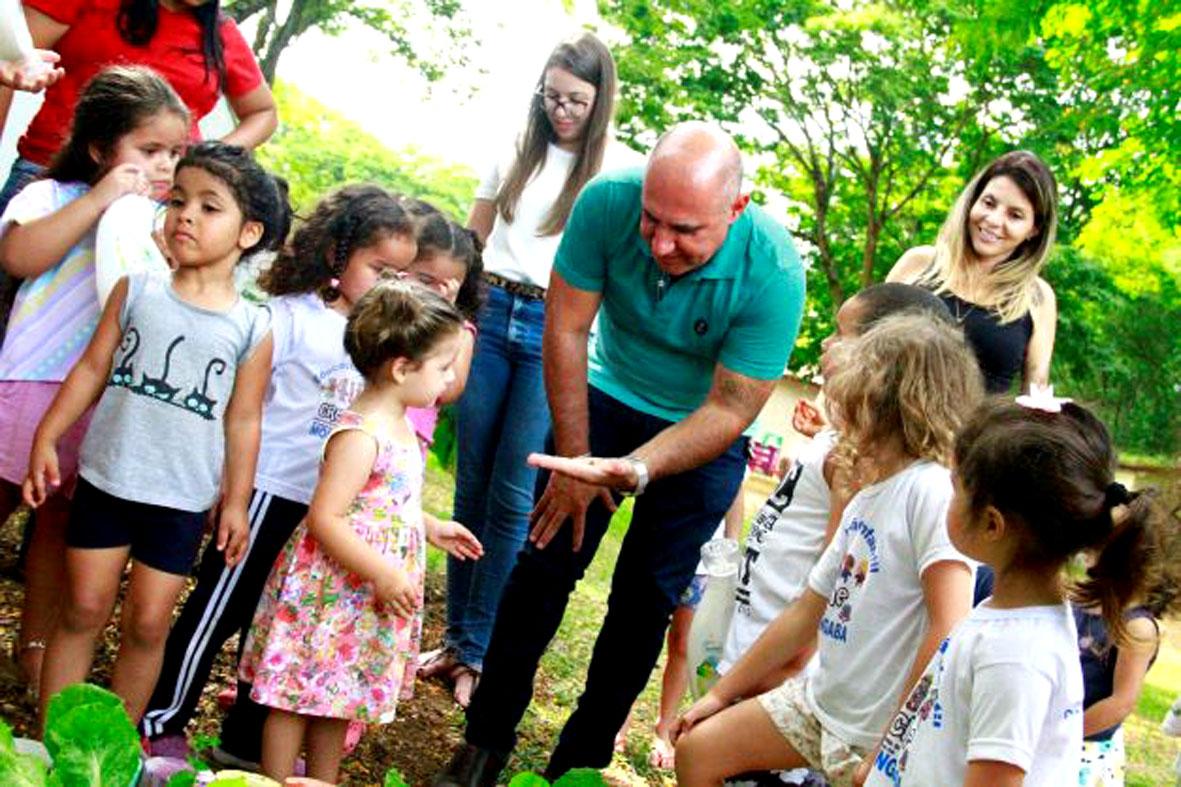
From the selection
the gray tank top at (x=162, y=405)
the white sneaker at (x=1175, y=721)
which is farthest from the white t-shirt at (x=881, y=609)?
the white sneaker at (x=1175, y=721)

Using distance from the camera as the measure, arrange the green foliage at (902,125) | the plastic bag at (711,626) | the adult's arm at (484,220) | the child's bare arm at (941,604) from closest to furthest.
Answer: the child's bare arm at (941,604)
the plastic bag at (711,626)
the adult's arm at (484,220)
the green foliage at (902,125)

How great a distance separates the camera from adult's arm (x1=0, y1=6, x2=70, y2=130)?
370 centimetres

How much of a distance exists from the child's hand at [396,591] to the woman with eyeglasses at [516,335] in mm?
1408

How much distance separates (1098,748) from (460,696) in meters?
1.97

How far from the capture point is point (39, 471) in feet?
10.2

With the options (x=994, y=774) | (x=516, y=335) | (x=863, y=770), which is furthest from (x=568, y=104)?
(x=994, y=774)

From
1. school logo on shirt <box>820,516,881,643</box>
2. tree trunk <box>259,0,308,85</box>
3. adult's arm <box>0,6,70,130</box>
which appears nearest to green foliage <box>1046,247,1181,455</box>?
tree trunk <box>259,0,308,85</box>

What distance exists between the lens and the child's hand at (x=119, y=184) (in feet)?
11.0

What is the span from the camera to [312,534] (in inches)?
123

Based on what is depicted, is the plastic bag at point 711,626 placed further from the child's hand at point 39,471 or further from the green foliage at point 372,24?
the green foliage at point 372,24

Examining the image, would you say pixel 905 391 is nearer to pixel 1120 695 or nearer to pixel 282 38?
pixel 1120 695

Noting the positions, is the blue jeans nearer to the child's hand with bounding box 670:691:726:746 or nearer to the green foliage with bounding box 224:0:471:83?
the child's hand with bounding box 670:691:726:746

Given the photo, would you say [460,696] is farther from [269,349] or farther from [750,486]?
[750,486]

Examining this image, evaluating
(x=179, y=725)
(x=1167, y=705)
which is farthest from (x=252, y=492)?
(x=1167, y=705)
